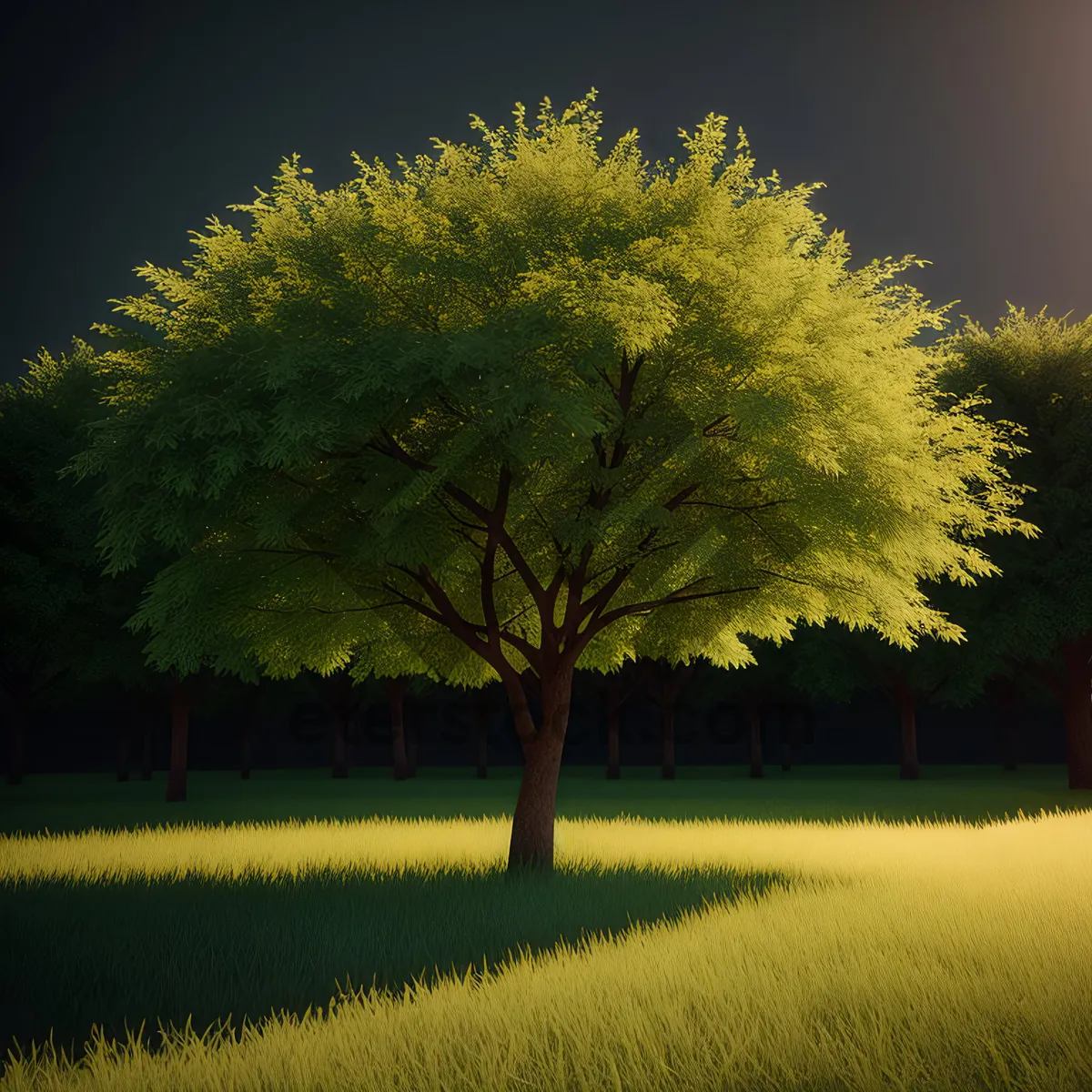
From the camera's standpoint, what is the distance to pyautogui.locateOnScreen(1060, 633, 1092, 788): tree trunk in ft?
120

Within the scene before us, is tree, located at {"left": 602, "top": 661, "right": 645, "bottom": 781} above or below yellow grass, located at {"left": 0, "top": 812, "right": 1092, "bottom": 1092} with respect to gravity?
above

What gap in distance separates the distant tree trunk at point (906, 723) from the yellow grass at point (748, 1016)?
122ft

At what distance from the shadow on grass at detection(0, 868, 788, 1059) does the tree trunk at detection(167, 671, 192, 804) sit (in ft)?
65.1

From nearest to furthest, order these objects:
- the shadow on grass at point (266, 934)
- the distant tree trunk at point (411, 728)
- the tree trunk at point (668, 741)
→ 1. the shadow on grass at point (266, 934)
2. the tree trunk at point (668, 741)
3. the distant tree trunk at point (411, 728)

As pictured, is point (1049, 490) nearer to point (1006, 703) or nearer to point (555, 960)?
point (555, 960)

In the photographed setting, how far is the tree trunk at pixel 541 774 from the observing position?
696 inches

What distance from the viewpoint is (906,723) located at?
52344mm

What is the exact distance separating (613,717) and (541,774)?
3861cm

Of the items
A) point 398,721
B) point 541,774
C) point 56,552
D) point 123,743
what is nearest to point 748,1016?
point 541,774

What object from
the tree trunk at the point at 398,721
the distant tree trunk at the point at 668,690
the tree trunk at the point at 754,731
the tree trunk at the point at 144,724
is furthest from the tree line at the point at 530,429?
the tree trunk at the point at 144,724

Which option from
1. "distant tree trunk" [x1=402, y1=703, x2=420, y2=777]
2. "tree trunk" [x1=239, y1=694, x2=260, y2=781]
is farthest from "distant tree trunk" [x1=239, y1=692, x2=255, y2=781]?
"distant tree trunk" [x1=402, y1=703, x2=420, y2=777]

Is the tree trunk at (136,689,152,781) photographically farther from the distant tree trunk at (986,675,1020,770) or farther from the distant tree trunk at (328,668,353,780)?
the distant tree trunk at (986,675,1020,770)

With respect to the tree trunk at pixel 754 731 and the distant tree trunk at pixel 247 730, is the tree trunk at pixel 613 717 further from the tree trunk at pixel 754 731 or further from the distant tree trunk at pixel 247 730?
the distant tree trunk at pixel 247 730

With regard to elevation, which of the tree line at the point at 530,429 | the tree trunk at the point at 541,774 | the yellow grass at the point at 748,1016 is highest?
the tree line at the point at 530,429
